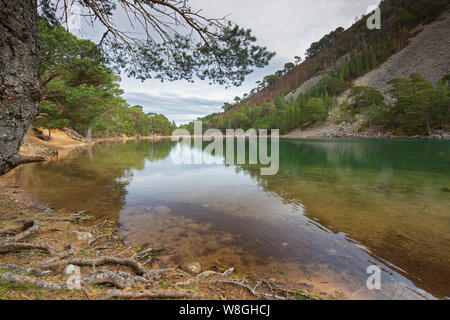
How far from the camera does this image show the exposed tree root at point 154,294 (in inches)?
83.9

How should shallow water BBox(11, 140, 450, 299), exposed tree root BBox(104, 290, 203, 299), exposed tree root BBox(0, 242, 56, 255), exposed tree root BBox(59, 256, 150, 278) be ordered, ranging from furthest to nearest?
1. shallow water BBox(11, 140, 450, 299)
2. exposed tree root BBox(0, 242, 56, 255)
3. exposed tree root BBox(59, 256, 150, 278)
4. exposed tree root BBox(104, 290, 203, 299)

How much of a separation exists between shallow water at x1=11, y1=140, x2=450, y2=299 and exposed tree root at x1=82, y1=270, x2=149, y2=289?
1127mm

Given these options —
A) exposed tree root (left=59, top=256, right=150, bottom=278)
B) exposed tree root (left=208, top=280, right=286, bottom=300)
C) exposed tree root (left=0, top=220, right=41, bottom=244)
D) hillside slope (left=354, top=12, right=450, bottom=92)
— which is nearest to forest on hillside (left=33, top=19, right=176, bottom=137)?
exposed tree root (left=0, top=220, right=41, bottom=244)

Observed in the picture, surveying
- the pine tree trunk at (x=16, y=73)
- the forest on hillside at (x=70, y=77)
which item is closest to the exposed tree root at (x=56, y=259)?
the pine tree trunk at (x=16, y=73)

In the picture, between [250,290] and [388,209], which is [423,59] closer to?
[388,209]

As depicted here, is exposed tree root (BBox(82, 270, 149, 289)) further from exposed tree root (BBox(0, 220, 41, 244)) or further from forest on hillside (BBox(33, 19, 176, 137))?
forest on hillside (BBox(33, 19, 176, 137))

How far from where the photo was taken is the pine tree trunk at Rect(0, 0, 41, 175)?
2.45 metres

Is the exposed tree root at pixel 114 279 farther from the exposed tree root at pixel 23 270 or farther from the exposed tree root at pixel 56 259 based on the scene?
the exposed tree root at pixel 56 259

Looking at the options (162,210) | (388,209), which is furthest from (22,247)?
(388,209)

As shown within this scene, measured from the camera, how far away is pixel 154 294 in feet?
7.42

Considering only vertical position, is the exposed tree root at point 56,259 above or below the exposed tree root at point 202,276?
above

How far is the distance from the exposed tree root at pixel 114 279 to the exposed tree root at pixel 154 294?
29cm

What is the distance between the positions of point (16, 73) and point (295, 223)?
6549mm
